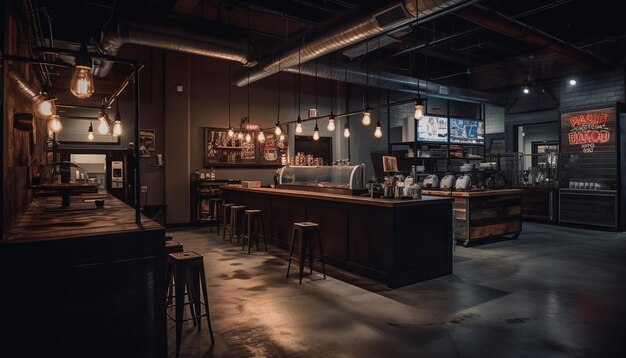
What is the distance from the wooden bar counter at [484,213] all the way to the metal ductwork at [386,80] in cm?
314

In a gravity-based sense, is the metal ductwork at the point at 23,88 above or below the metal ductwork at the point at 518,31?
below

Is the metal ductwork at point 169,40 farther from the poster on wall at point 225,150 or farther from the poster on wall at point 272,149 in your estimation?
the poster on wall at point 272,149

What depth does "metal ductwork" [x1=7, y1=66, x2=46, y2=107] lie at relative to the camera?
10.2 ft

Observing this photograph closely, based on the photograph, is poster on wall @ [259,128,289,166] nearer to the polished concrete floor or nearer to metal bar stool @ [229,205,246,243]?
metal bar stool @ [229,205,246,243]

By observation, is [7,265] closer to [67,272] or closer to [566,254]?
[67,272]

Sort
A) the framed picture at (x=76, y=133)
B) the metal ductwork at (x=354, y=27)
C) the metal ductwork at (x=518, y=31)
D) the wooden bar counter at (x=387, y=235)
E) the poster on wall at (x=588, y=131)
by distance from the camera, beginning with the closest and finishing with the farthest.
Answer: the wooden bar counter at (x=387, y=235), the metal ductwork at (x=354, y=27), the metal ductwork at (x=518, y=31), the framed picture at (x=76, y=133), the poster on wall at (x=588, y=131)

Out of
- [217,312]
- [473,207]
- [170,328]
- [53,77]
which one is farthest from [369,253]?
[53,77]

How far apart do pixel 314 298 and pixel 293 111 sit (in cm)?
769

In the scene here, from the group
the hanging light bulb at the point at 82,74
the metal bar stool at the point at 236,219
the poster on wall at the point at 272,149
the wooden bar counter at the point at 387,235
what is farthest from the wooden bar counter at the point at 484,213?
the hanging light bulb at the point at 82,74

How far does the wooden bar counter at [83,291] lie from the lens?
7.45ft

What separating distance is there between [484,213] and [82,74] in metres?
6.90

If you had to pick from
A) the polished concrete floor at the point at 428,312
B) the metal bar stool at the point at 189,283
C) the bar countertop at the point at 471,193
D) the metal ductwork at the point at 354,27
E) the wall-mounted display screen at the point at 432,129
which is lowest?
the polished concrete floor at the point at 428,312

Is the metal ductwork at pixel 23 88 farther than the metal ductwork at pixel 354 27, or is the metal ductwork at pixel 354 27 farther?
the metal ductwork at pixel 354 27

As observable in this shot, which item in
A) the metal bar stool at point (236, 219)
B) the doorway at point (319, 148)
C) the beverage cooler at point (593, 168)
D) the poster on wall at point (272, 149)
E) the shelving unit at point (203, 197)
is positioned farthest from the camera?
the doorway at point (319, 148)
